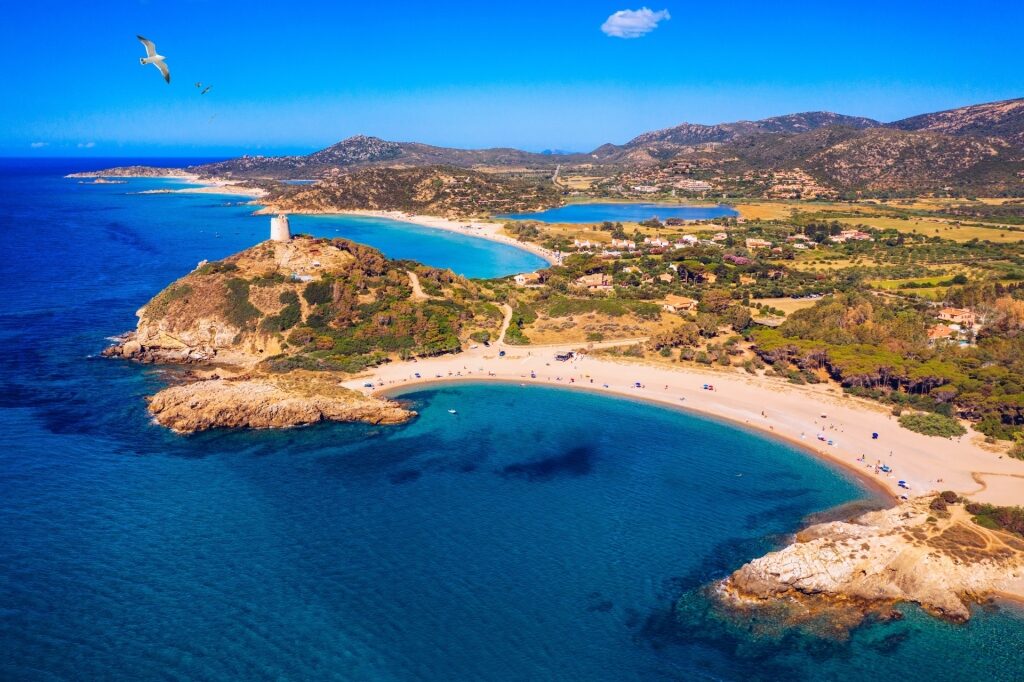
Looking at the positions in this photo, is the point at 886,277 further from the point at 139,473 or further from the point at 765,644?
the point at 139,473

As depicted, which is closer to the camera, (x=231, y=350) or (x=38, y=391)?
(x=38, y=391)

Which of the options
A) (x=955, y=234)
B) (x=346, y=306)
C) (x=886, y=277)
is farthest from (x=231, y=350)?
(x=955, y=234)

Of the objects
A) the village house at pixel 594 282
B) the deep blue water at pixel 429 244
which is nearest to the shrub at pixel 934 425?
the village house at pixel 594 282

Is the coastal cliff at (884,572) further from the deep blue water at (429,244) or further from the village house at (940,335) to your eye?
the deep blue water at (429,244)

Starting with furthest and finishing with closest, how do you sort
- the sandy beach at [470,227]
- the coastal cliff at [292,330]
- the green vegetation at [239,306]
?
the sandy beach at [470,227] < the green vegetation at [239,306] < the coastal cliff at [292,330]

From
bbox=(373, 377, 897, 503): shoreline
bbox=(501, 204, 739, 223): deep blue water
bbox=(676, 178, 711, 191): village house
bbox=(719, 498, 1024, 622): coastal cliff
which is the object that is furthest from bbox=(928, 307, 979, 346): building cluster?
bbox=(676, 178, 711, 191): village house

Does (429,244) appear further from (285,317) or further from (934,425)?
(934,425)
